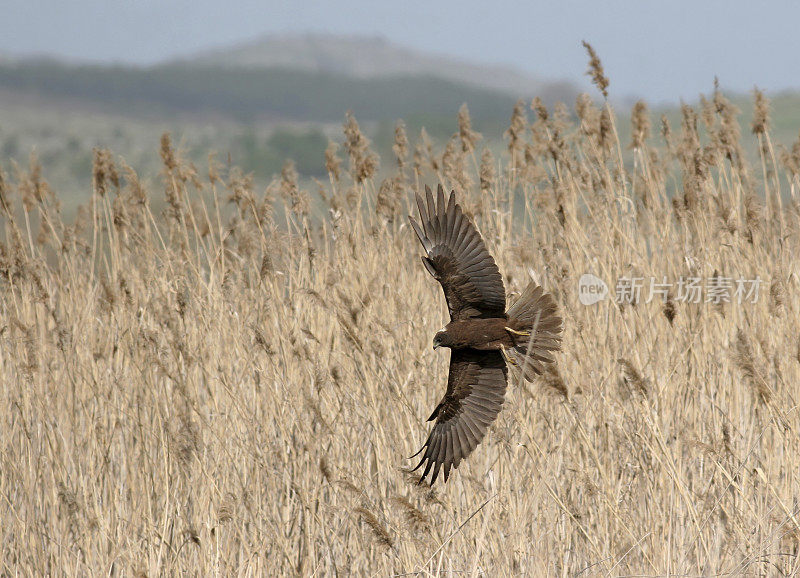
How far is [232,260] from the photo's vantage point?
4465mm

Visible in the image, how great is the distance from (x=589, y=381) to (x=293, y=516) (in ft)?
3.89

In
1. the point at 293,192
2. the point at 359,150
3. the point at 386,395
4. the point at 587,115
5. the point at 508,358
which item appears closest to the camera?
the point at 508,358

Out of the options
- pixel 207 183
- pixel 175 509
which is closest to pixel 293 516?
pixel 175 509

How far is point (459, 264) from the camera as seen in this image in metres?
2.92

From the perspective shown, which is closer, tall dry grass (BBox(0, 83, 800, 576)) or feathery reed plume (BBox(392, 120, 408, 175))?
tall dry grass (BBox(0, 83, 800, 576))

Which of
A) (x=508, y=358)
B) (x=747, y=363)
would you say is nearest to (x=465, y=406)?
(x=508, y=358)

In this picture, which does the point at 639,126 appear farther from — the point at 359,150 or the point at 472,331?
the point at 472,331

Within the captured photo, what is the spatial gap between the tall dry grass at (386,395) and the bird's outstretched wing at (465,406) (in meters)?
0.10

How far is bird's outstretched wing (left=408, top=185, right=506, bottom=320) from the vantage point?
2.90 metres

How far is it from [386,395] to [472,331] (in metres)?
0.53

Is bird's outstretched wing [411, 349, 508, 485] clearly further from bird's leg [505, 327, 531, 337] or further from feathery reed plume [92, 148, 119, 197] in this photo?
feathery reed plume [92, 148, 119, 197]

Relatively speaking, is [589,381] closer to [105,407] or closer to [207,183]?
[105,407]

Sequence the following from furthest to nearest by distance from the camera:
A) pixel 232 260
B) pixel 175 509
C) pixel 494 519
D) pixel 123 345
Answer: pixel 232 260
pixel 123 345
pixel 175 509
pixel 494 519

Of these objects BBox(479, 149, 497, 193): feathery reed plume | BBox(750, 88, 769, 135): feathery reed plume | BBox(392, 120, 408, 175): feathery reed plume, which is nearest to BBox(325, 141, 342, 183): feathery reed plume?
BBox(392, 120, 408, 175): feathery reed plume
